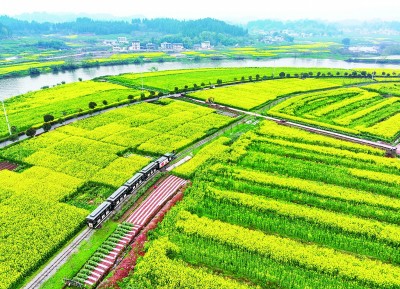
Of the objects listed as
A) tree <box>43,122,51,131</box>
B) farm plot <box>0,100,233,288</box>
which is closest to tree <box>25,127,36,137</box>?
farm plot <box>0,100,233,288</box>

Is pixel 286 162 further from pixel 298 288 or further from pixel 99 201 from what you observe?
pixel 99 201

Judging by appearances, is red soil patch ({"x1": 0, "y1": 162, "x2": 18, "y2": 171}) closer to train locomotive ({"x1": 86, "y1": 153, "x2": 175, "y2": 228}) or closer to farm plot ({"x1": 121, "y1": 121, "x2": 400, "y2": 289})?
train locomotive ({"x1": 86, "y1": 153, "x2": 175, "y2": 228})

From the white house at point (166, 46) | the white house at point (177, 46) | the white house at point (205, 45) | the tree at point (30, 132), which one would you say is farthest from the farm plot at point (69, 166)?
the white house at point (205, 45)

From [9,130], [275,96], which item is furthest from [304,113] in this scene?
[9,130]

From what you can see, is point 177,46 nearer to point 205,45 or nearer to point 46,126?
point 205,45

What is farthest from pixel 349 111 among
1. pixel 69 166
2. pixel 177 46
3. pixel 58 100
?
pixel 177 46

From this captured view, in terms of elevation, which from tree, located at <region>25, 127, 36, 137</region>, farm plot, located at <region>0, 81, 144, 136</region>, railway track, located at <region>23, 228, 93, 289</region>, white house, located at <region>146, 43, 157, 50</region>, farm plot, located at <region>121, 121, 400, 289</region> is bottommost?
railway track, located at <region>23, 228, 93, 289</region>
